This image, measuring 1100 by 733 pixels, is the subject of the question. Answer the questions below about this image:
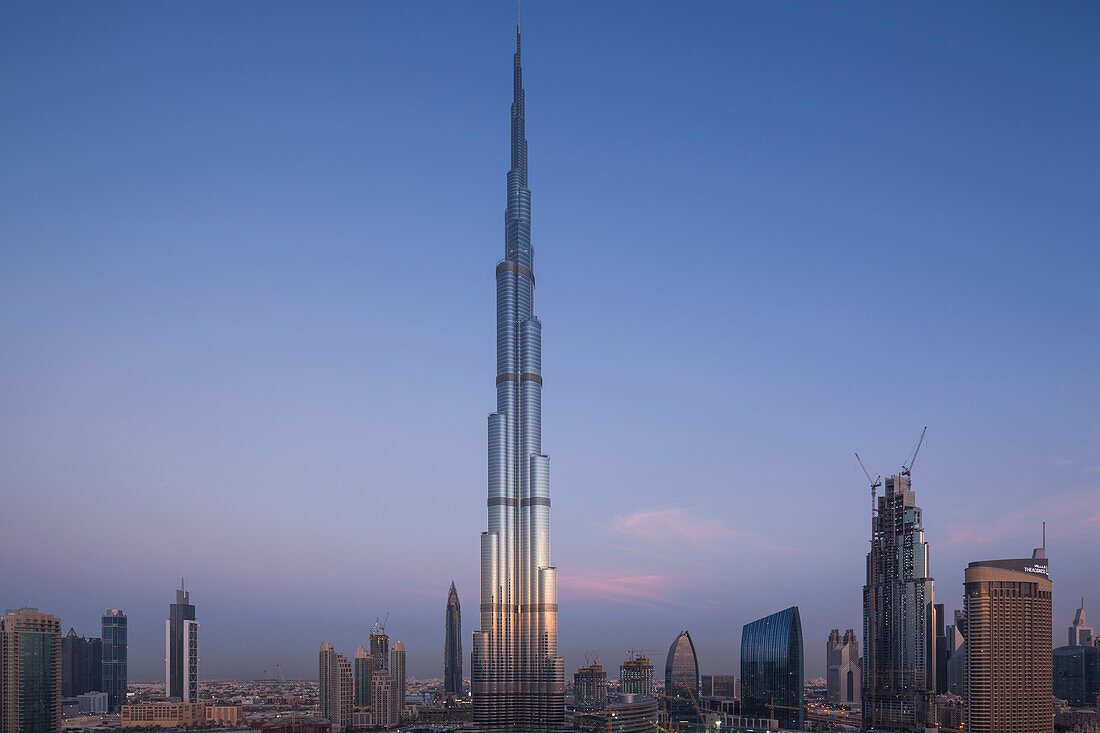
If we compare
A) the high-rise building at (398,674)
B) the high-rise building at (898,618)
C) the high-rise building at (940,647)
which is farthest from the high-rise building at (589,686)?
the high-rise building at (940,647)

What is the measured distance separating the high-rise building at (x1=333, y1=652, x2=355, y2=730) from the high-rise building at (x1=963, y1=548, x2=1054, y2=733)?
77.4 meters

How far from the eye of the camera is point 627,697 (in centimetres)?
10362

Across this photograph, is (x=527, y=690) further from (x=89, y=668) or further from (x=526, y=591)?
(x=89, y=668)

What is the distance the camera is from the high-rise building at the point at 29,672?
71.4m

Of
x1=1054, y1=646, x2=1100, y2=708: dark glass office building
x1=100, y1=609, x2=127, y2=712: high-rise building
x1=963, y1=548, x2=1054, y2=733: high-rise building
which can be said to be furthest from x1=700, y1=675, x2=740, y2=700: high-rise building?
x1=100, y1=609, x2=127, y2=712: high-rise building

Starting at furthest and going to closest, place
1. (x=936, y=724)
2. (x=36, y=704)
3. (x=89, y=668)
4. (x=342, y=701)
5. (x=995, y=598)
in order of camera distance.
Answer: (x=342, y=701), (x=89, y=668), (x=936, y=724), (x=995, y=598), (x=36, y=704)

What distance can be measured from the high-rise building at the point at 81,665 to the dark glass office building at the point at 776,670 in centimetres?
8555

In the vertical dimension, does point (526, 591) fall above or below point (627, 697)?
above

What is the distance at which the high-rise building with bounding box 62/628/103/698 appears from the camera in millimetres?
112938

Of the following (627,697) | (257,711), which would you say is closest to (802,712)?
(627,697)

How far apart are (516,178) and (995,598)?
224ft

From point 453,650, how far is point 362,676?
4348 centimetres

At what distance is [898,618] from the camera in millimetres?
130500

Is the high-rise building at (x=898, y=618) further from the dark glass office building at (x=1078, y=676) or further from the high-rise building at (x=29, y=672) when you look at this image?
the high-rise building at (x=29, y=672)
